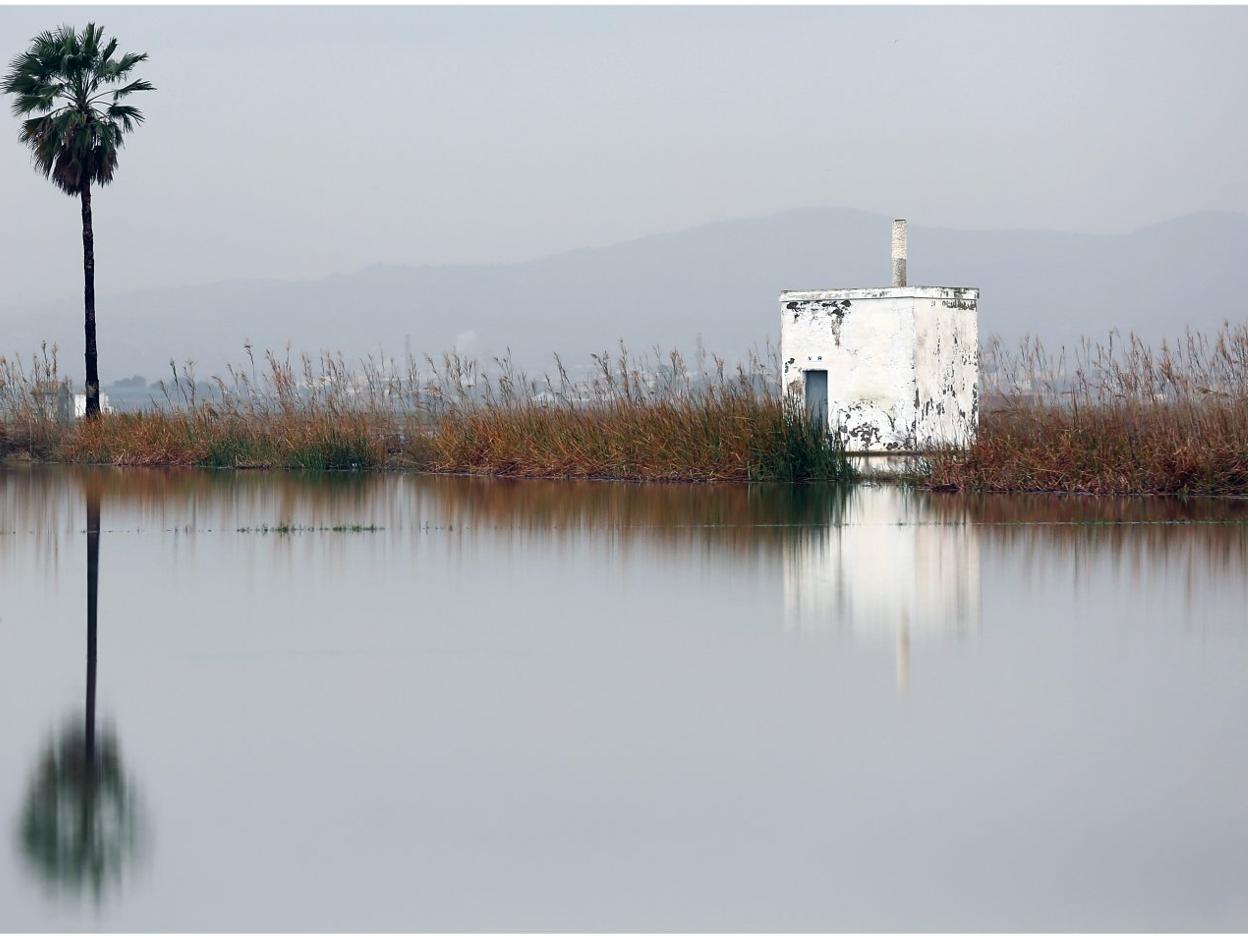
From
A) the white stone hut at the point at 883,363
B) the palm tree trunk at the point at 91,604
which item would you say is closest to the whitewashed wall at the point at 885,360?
the white stone hut at the point at 883,363

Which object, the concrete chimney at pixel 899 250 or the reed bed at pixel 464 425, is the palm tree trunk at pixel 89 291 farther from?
the concrete chimney at pixel 899 250

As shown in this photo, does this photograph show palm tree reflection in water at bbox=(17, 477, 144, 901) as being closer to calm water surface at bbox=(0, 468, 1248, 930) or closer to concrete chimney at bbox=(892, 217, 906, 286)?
calm water surface at bbox=(0, 468, 1248, 930)

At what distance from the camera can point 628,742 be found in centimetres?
671

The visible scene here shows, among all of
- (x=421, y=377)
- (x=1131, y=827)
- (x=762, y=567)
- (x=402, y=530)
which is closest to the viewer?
(x=1131, y=827)

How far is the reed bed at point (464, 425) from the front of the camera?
24203 mm

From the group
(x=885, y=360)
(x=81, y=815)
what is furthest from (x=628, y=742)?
(x=885, y=360)

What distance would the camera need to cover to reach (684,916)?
15.4ft

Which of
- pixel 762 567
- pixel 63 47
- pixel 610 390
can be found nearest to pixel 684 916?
pixel 762 567

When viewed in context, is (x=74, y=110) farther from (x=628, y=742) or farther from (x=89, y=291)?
(x=628, y=742)

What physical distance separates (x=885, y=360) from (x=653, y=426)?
3.72 meters

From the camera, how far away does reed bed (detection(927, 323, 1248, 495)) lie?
20.5 m

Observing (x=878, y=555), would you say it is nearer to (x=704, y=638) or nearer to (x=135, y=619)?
(x=704, y=638)

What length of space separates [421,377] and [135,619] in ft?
69.4

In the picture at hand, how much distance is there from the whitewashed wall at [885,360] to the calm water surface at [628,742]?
41.9ft
